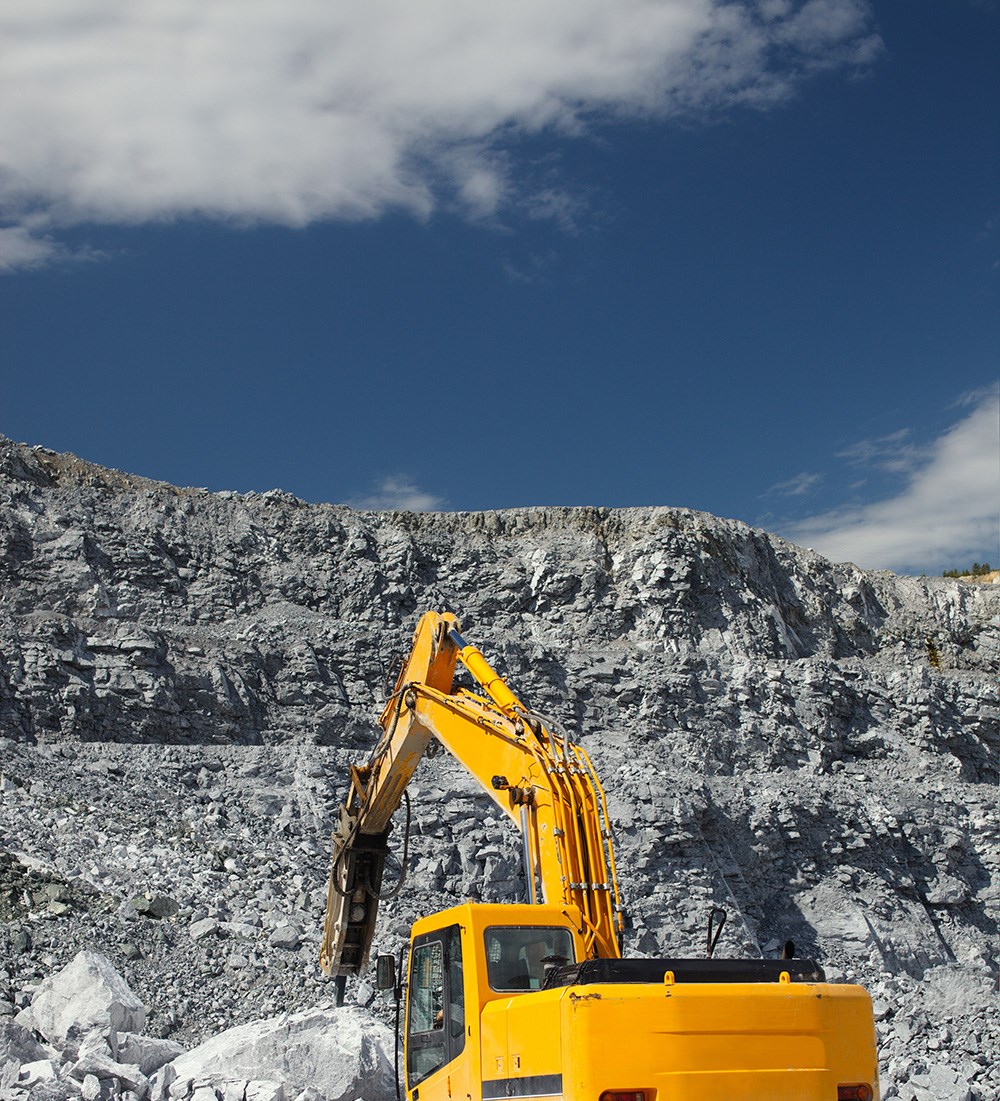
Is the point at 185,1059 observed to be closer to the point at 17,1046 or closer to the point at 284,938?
the point at 17,1046

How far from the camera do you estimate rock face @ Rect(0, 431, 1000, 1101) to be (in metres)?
12.6

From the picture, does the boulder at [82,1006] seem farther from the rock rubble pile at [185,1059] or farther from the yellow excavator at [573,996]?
the yellow excavator at [573,996]

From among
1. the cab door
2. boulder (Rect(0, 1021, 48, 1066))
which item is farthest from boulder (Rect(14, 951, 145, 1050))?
the cab door

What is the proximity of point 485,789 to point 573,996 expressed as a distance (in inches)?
128

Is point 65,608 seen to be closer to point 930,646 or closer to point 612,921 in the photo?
point 612,921

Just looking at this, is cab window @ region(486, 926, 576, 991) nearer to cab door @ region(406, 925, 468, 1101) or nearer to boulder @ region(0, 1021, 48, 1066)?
cab door @ region(406, 925, 468, 1101)

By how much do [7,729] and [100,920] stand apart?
851 centimetres

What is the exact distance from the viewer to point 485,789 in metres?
7.97

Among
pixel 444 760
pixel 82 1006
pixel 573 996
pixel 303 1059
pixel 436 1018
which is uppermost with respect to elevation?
pixel 444 760

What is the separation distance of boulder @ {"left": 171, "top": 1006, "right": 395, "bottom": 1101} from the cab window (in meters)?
3.01

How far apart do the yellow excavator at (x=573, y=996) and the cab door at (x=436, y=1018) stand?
12 millimetres

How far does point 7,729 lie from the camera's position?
1905 cm

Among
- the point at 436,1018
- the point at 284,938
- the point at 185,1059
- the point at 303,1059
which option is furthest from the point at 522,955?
the point at 284,938

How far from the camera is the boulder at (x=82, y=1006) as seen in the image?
8812 mm
